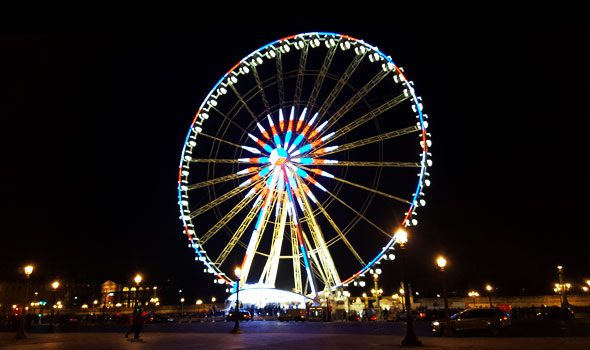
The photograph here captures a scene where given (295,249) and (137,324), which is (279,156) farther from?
(137,324)

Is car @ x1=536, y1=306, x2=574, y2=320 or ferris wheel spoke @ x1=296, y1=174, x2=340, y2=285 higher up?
ferris wheel spoke @ x1=296, y1=174, x2=340, y2=285

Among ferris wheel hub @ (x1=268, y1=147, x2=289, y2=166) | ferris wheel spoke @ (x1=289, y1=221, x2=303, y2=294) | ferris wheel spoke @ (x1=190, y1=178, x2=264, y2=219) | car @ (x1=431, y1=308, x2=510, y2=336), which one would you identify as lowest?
car @ (x1=431, y1=308, x2=510, y2=336)

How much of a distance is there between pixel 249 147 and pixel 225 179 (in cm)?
283

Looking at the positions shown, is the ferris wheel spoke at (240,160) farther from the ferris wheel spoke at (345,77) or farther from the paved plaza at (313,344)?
the paved plaza at (313,344)

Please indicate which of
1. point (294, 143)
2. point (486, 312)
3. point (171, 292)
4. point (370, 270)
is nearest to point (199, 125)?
point (294, 143)

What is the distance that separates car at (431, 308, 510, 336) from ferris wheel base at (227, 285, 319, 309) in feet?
67.3

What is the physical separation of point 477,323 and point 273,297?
2478 cm

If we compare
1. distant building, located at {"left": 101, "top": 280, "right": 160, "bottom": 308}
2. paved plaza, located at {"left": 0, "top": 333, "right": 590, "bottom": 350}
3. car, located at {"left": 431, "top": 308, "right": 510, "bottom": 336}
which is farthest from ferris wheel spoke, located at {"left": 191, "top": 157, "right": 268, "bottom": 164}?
distant building, located at {"left": 101, "top": 280, "right": 160, "bottom": 308}

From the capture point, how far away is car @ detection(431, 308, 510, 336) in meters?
19.7

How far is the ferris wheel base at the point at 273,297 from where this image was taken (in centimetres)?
4117

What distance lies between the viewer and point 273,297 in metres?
42.4

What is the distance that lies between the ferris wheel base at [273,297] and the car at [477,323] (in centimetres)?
2052

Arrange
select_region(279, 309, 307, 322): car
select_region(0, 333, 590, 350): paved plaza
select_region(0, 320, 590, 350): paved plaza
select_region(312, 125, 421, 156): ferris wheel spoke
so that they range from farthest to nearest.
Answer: select_region(279, 309, 307, 322): car
select_region(312, 125, 421, 156): ferris wheel spoke
select_region(0, 320, 590, 350): paved plaza
select_region(0, 333, 590, 350): paved plaza

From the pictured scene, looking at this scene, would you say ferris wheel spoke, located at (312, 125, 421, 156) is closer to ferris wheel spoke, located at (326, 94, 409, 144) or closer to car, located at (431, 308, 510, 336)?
ferris wheel spoke, located at (326, 94, 409, 144)
